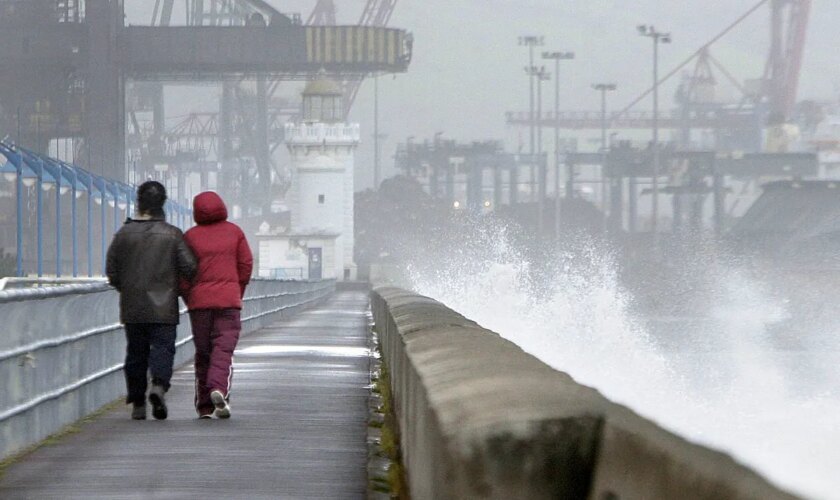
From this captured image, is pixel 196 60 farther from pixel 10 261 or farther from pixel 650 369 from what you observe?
pixel 650 369

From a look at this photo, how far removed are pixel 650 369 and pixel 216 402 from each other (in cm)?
9824

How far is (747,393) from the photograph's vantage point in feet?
331

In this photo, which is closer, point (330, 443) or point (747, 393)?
point (330, 443)

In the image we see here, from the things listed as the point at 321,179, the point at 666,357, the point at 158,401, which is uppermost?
the point at 321,179

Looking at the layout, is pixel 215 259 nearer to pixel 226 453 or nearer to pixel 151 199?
pixel 151 199

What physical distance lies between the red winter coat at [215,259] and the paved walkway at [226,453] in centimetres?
94

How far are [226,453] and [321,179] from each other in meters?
131

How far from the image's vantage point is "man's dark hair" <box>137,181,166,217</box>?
13.3 metres

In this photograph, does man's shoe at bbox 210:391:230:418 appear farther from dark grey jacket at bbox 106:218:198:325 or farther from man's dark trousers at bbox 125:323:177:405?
dark grey jacket at bbox 106:218:198:325

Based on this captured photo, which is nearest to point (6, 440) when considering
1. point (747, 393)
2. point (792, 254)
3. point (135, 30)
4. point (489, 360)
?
point (489, 360)

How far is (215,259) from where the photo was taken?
13547 mm

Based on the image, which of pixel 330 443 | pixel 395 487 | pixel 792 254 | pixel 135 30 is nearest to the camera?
pixel 395 487

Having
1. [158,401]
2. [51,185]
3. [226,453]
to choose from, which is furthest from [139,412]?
[51,185]

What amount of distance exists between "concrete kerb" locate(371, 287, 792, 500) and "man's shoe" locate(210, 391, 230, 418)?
6975 mm
